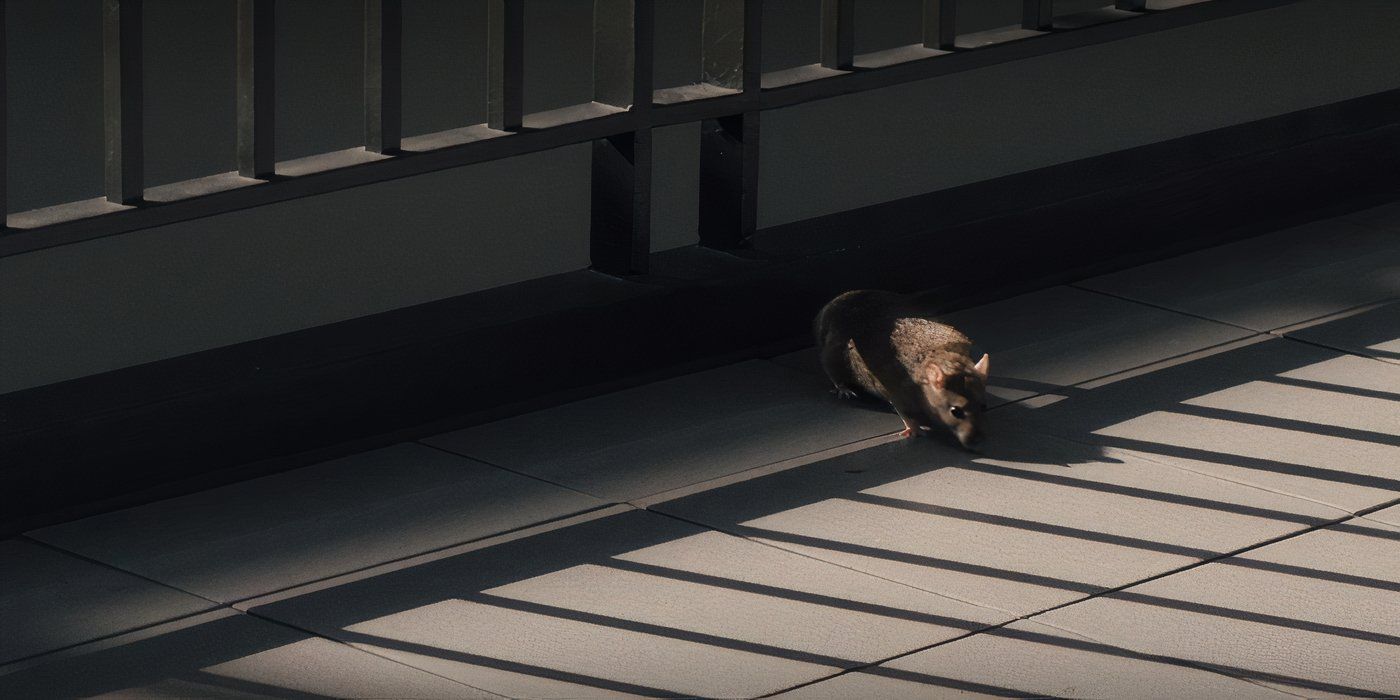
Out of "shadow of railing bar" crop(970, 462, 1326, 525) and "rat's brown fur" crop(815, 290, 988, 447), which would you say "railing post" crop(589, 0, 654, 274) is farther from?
"shadow of railing bar" crop(970, 462, 1326, 525)

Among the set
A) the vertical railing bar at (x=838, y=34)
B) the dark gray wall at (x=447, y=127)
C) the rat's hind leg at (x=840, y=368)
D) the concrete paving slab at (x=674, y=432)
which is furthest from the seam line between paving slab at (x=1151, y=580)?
the dark gray wall at (x=447, y=127)

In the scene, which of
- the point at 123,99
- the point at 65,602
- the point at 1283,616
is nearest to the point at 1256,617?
the point at 1283,616

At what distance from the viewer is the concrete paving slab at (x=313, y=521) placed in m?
6.29

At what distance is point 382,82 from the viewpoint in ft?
23.0

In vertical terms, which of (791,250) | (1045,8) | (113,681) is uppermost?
(1045,8)

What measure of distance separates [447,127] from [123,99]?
472cm

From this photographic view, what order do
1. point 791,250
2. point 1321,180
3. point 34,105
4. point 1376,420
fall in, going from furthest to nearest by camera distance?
point 34,105 < point 1321,180 < point 791,250 < point 1376,420

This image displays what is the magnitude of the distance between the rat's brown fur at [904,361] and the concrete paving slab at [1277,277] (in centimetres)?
143

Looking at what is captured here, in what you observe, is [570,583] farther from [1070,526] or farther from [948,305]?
[948,305]

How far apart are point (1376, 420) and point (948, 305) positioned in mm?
1759


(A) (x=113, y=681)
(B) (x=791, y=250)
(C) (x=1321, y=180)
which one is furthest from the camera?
(C) (x=1321, y=180)

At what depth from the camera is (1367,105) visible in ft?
33.6

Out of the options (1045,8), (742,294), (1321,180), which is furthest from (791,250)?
(1321,180)

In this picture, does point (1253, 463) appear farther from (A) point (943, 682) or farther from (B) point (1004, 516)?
(A) point (943, 682)
